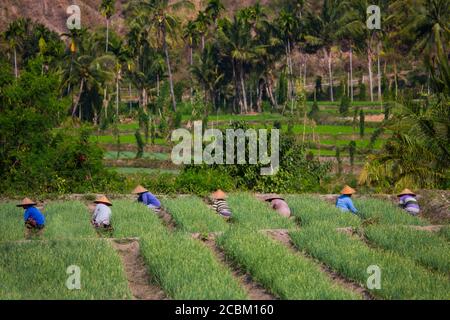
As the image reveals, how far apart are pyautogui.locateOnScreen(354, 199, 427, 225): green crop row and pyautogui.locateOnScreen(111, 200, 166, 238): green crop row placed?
4357mm

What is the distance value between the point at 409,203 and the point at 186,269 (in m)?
7.95

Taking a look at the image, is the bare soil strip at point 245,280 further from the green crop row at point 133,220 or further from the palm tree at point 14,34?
the palm tree at point 14,34

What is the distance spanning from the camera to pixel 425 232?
49.6ft

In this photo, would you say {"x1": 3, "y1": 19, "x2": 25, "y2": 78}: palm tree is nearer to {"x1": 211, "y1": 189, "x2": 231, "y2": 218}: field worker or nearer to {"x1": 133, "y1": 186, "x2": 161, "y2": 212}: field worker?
{"x1": 133, "y1": 186, "x2": 161, "y2": 212}: field worker

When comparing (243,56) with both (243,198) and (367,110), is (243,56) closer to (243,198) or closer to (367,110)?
(367,110)

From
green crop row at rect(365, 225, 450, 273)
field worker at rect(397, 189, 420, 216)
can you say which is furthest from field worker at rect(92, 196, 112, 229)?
field worker at rect(397, 189, 420, 216)

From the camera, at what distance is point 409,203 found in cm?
1827

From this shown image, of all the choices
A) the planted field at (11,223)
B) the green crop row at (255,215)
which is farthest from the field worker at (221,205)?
the planted field at (11,223)

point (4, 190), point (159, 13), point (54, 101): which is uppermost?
point (159, 13)

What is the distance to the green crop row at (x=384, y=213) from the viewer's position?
16984 millimetres
